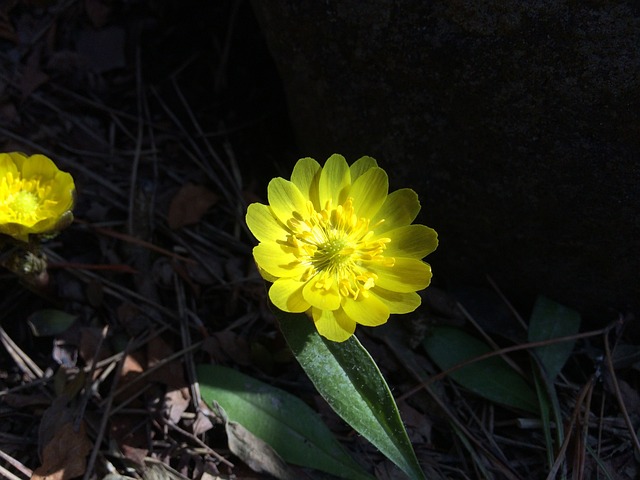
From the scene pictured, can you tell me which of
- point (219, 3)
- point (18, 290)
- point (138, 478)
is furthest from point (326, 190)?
point (219, 3)

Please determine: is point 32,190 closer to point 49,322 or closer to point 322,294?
point 49,322

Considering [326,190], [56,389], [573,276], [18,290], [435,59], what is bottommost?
[56,389]

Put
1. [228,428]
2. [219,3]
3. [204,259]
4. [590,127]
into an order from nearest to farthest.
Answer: [590,127] → [228,428] → [204,259] → [219,3]

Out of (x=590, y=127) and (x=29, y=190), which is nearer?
(x=590, y=127)

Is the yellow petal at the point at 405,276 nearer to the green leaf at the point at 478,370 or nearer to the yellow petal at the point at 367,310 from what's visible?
the yellow petal at the point at 367,310

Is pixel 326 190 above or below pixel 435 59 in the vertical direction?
below

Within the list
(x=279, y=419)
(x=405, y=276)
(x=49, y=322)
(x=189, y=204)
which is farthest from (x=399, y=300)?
(x=49, y=322)

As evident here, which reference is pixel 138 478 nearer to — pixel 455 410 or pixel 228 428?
pixel 228 428
